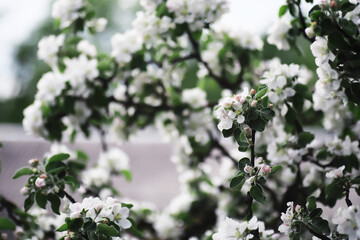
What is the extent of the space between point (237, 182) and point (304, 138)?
518mm

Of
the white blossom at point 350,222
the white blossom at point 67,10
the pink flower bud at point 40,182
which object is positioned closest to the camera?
the white blossom at point 350,222

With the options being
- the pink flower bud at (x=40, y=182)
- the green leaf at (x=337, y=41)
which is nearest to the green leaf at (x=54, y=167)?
the pink flower bud at (x=40, y=182)

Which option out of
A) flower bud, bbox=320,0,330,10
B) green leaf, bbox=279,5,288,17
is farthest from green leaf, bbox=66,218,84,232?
green leaf, bbox=279,5,288,17

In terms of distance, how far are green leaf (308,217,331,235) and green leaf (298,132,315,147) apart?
469 millimetres

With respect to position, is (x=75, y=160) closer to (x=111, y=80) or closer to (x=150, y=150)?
(x=111, y=80)

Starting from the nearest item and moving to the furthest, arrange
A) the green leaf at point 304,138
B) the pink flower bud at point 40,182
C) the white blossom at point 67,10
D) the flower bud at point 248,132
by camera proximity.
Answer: the flower bud at point 248,132 → the pink flower bud at point 40,182 → the green leaf at point 304,138 → the white blossom at point 67,10

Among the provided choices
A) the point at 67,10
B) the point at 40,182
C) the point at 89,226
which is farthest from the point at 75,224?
the point at 67,10

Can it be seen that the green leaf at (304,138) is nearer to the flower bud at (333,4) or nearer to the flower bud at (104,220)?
the flower bud at (333,4)

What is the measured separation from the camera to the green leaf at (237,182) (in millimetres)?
1177

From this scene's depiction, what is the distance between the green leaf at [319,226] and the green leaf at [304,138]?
18.5 inches

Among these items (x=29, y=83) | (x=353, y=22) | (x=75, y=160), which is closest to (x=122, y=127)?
(x=75, y=160)

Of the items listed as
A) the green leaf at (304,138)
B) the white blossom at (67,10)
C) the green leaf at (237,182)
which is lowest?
the green leaf at (237,182)

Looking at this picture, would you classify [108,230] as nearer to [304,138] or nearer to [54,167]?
[54,167]

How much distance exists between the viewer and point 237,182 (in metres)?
1.18
